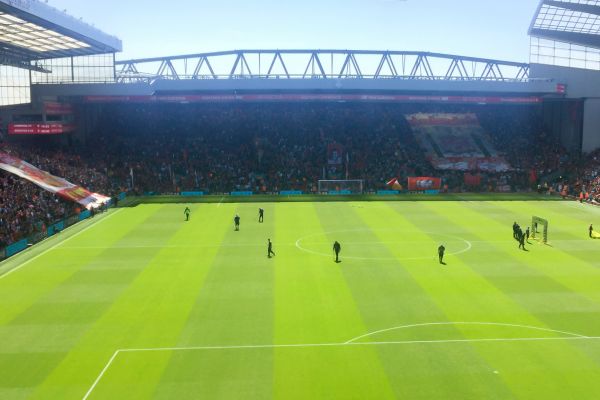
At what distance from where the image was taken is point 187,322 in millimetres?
24938

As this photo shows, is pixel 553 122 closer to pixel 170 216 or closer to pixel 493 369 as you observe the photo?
pixel 170 216

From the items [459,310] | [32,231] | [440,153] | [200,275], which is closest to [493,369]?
[459,310]

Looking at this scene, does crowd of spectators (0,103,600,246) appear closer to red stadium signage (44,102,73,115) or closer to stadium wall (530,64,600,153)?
stadium wall (530,64,600,153)

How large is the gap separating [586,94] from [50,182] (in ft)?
212

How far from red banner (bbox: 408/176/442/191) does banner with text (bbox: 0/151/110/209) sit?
112 feet

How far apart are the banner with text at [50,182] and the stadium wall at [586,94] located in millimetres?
59921

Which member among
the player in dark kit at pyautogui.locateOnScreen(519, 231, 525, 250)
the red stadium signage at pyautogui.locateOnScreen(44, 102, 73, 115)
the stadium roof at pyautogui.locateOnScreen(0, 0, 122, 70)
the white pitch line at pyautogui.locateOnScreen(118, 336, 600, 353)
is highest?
the stadium roof at pyautogui.locateOnScreen(0, 0, 122, 70)

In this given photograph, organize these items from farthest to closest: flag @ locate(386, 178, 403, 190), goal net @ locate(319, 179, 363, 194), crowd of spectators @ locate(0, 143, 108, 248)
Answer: goal net @ locate(319, 179, 363, 194), flag @ locate(386, 178, 403, 190), crowd of spectators @ locate(0, 143, 108, 248)

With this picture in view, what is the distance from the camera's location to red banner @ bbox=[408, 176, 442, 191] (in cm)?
6975

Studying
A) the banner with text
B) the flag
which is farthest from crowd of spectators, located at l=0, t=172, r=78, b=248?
the flag

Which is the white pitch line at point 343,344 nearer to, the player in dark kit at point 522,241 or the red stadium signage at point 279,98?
the player in dark kit at point 522,241

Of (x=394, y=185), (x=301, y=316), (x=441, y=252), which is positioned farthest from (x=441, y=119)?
(x=301, y=316)

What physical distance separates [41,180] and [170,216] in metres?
11.8

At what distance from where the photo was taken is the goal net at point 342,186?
2729 inches
